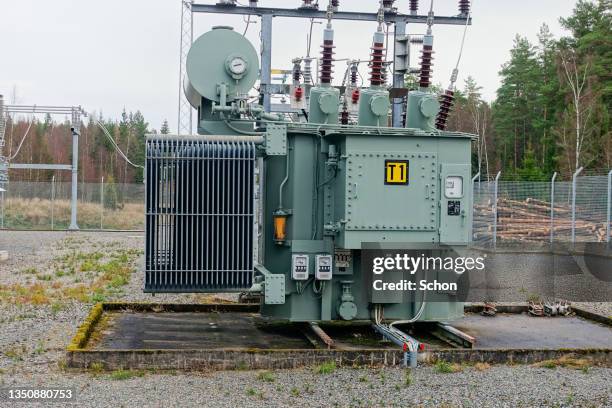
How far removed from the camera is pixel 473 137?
9.69m


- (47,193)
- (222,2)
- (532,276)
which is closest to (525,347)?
(532,276)

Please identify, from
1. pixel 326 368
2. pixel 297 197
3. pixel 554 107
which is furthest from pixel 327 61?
pixel 554 107

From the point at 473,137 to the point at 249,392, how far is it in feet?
13.8

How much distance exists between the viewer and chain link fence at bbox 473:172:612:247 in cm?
Answer: 2297

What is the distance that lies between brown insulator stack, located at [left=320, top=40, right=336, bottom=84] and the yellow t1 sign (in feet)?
5.52

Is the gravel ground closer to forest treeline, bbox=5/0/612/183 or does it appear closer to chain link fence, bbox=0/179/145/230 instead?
forest treeline, bbox=5/0/612/183

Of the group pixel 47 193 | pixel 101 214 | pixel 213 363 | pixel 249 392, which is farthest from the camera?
pixel 47 193

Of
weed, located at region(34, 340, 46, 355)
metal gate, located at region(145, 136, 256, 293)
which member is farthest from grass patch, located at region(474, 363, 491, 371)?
weed, located at region(34, 340, 46, 355)

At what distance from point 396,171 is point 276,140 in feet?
4.81

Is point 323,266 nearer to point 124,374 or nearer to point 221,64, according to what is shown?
point 124,374

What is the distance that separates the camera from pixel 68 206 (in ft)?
142

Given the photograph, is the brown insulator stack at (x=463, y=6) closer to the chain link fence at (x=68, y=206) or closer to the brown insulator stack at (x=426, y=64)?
the brown insulator stack at (x=426, y=64)

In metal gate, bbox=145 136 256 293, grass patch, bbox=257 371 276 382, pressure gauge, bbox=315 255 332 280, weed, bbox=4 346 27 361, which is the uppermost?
metal gate, bbox=145 136 256 293

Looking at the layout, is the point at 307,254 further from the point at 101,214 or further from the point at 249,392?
the point at 101,214
